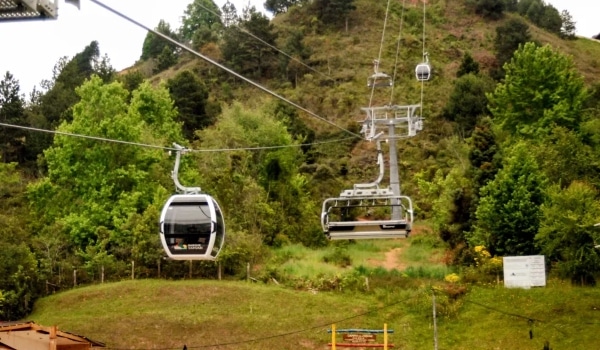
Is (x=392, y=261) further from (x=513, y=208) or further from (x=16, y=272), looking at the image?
(x=16, y=272)

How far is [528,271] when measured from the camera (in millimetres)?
32219

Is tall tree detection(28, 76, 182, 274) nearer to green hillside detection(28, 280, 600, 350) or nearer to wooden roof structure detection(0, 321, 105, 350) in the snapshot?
green hillside detection(28, 280, 600, 350)

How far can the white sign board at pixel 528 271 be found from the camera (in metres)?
32.2

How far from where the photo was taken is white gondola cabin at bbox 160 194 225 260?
18.2 meters

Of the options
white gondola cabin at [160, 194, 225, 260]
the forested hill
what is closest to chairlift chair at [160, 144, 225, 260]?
white gondola cabin at [160, 194, 225, 260]

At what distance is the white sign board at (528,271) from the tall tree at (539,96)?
40.0 feet

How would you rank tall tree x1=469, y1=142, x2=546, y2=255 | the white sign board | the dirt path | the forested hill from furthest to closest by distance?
the dirt path → the forested hill → tall tree x1=469, y1=142, x2=546, y2=255 → the white sign board

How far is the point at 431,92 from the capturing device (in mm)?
67188

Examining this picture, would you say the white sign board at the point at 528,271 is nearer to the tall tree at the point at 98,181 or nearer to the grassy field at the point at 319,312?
the grassy field at the point at 319,312

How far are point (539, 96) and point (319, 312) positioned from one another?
1919cm

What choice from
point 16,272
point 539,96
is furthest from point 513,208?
point 16,272

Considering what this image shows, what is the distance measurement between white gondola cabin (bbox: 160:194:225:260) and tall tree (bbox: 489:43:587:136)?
92.8ft

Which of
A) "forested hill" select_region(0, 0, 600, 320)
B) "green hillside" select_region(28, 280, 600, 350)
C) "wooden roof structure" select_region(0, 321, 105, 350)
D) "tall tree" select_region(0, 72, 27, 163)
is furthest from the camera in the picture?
"tall tree" select_region(0, 72, 27, 163)

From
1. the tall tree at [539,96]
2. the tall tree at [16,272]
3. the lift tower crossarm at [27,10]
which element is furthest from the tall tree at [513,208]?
the lift tower crossarm at [27,10]
